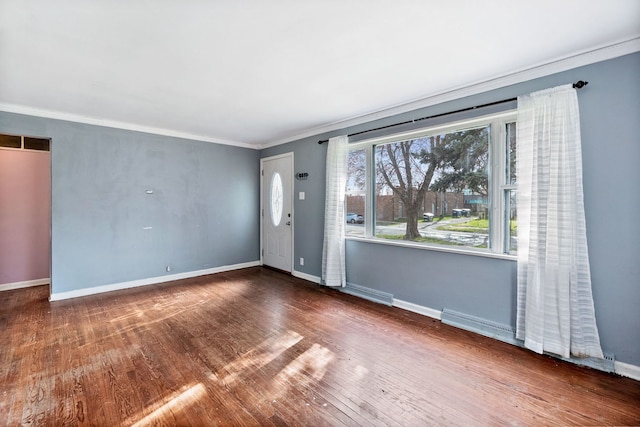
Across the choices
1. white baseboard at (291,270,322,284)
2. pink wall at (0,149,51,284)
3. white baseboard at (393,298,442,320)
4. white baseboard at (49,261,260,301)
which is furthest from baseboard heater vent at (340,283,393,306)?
pink wall at (0,149,51,284)

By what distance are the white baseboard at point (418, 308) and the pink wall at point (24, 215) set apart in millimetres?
5078

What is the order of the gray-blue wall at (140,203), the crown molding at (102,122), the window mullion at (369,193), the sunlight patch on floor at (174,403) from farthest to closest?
the window mullion at (369,193) → the gray-blue wall at (140,203) → the crown molding at (102,122) → the sunlight patch on floor at (174,403)

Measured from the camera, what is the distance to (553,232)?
7.56 ft

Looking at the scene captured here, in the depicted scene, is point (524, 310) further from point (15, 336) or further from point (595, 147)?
point (15, 336)

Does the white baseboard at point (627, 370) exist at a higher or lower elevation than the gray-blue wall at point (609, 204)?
lower

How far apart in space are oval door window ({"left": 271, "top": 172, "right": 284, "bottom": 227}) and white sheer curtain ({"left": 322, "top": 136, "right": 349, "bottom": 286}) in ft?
4.87

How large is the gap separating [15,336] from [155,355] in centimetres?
155

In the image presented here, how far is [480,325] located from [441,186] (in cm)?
148

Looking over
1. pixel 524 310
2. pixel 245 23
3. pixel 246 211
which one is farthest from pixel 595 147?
pixel 246 211

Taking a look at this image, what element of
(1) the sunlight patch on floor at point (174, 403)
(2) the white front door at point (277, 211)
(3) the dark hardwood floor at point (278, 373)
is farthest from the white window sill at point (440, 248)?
(1) the sunlight patch on floor at point (174, 403)

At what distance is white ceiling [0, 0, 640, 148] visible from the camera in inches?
68.4

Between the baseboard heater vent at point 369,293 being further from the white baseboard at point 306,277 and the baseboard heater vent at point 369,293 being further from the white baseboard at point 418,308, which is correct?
the white baseboard at point 306,277

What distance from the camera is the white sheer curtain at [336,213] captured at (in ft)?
13.3

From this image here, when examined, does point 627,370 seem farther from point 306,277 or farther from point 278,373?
point 306,277
